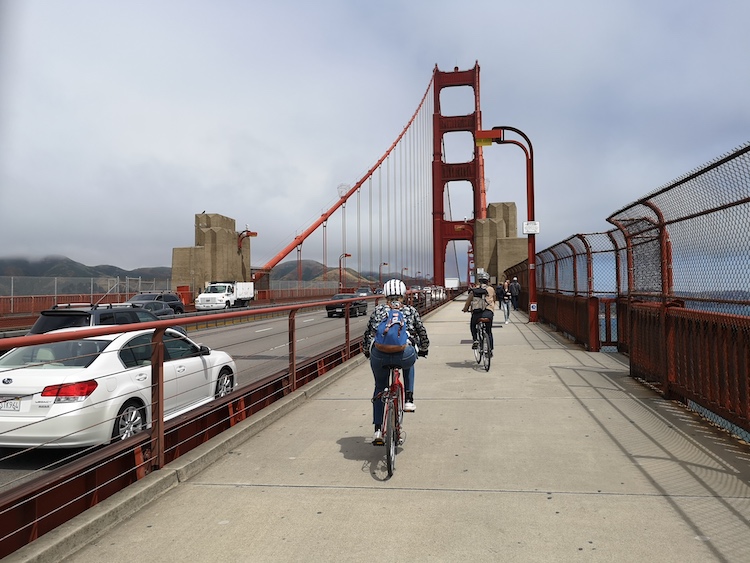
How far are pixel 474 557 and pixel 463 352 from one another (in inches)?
363

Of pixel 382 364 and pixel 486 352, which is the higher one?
pixel 382 364

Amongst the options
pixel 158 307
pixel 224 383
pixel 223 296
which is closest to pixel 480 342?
pixel 224 383

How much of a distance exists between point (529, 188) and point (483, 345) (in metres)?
12.7

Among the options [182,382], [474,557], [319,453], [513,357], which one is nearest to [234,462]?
[319,453]

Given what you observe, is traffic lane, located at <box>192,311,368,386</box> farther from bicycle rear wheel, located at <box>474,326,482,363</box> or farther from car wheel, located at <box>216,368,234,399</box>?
bicycle rear wheel, located at <box>474,326,482,363</box>

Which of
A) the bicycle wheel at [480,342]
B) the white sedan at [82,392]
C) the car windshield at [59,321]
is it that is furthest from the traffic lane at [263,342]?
the bicycle wheel at [480,342]

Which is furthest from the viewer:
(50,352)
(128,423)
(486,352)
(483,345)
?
(483,345)

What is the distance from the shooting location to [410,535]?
11.2 feet

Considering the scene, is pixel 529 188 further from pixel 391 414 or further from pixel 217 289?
pixel 217 289

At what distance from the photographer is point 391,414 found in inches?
177

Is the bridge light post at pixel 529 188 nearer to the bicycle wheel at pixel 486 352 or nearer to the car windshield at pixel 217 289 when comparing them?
the bicycle wheel at pixel 486 352

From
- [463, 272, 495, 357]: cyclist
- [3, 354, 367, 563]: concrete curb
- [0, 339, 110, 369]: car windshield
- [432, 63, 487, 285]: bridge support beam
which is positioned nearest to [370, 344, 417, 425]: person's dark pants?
[3, 354, 367, 563]: concrete curb

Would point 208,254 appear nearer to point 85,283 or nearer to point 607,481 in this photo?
point 85,283

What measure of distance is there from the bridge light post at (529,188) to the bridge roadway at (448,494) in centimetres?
1345
